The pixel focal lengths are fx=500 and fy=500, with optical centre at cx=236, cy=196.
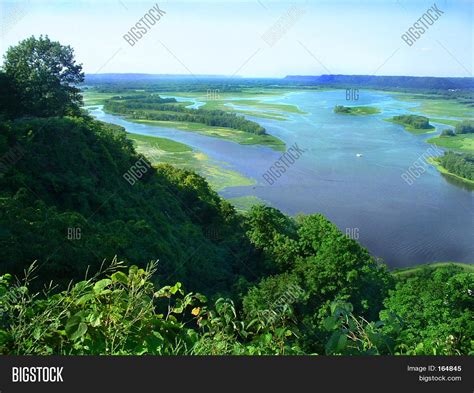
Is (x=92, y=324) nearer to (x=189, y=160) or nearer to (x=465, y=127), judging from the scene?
(x=189, y=160)

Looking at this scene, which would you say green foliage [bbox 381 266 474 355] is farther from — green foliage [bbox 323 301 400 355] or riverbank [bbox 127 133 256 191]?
riverbank [bbox 127 133 256 191]

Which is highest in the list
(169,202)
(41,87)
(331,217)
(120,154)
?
(41,87)

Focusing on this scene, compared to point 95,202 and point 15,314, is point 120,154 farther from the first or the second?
point 15,314

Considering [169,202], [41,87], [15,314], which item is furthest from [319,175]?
[15,314]

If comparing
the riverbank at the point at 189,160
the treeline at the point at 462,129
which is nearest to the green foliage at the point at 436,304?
the riverbank at the point at 189,160

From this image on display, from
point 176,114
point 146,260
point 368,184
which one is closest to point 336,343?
point 146,260

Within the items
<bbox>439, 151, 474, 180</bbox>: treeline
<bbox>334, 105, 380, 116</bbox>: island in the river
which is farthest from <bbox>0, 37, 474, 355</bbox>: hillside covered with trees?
<bbox>334, 105, 380, 116</bbox>: island in the river

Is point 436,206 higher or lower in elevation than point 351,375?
lower
